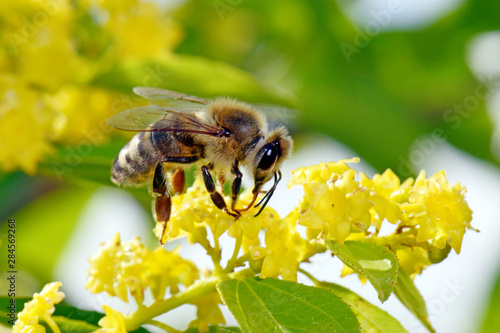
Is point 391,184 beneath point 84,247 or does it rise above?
above

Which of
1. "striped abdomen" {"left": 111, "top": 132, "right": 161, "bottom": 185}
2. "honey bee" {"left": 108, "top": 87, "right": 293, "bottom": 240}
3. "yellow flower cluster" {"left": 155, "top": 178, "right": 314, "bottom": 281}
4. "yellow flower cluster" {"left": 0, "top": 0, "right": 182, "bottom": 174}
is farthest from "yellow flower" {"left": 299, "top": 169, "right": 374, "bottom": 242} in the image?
"yellow flower cluster" {"left": 0, "top": 0, "right": 182, "bottom": 174}

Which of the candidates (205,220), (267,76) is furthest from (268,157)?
(267,76)

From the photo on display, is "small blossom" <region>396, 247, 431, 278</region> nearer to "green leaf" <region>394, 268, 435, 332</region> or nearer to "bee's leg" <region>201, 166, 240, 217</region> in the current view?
"green leaf" <region>394, 268, 435, 332</region>

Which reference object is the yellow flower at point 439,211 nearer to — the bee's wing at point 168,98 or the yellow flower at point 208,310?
the yellow flower at point 208,310

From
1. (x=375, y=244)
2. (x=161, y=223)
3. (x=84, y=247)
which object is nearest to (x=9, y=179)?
(x=84, y=247)

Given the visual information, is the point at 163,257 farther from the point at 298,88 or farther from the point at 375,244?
the point at 298,88

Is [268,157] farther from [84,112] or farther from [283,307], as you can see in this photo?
[84,112]
